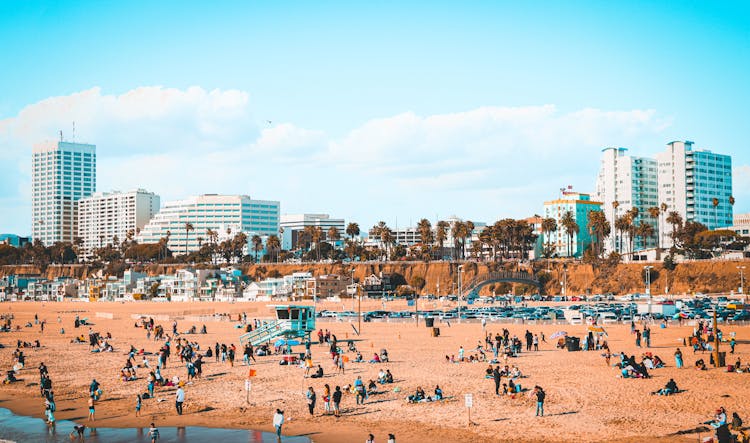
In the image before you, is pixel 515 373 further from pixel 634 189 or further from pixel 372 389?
pixel 634 189

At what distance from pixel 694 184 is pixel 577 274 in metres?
67.6

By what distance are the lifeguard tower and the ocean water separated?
2115 centimetres

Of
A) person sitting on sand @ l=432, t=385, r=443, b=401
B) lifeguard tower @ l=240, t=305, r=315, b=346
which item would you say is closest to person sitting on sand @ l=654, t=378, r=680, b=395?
person sitting on sand @ l=432, t=385, r=443, b=401

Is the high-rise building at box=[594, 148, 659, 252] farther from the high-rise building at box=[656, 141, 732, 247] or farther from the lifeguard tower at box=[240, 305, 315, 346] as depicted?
the lifeguard tower at box=[240, 305, 315, 346]

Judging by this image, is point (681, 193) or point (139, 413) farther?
point (681, 193)

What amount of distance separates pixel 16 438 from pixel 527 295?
11643 cm

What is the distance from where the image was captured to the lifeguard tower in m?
47.4

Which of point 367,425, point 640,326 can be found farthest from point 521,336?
point 367,425

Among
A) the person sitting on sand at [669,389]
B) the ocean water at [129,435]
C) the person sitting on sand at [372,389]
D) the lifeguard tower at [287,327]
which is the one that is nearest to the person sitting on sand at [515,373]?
the person sitting on sand at [669,389]

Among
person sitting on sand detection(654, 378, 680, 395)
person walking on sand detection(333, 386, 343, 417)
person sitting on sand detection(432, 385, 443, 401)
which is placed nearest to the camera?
person walking on sand detection(333, 386, 343, 417)

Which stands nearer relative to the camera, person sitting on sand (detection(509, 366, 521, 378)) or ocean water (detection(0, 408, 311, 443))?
ocean water (detection(0, 408, 311, 443))

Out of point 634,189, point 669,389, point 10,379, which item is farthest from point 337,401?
point 634,189

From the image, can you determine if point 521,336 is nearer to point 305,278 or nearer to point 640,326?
point 640,326

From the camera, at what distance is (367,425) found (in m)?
24.8
